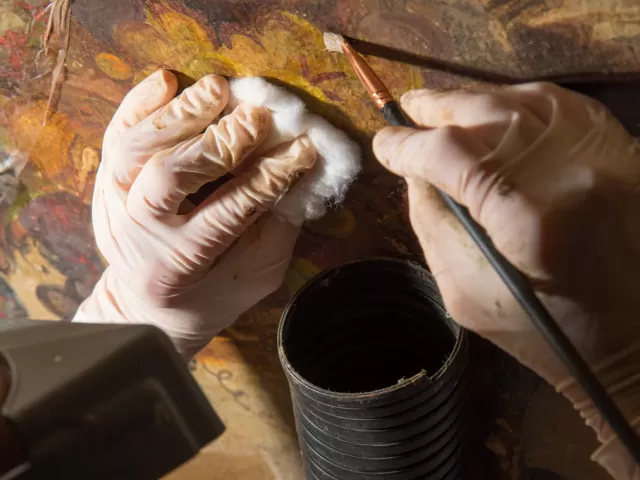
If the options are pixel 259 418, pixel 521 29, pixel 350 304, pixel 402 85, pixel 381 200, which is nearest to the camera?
pixel 521 29

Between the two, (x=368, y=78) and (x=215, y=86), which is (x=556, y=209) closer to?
(x=368, y=78)

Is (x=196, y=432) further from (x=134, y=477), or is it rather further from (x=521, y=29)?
(x=521, y=29)

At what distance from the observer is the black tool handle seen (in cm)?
51

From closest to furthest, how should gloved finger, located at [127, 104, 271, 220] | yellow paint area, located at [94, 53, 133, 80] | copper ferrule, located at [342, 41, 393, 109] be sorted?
copper ferrule, located at [342, 41, 393, 109] < gloved finger, located at [127, 104, 271, 220] < yellow paint area, located at [94, 53, 133, 80]

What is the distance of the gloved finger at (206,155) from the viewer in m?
0.84

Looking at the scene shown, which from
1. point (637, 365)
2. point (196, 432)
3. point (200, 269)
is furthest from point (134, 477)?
point (637, 365)

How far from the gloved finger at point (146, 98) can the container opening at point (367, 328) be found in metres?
0.43

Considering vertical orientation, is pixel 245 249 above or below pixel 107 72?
below

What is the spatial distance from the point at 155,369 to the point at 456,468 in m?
0.67

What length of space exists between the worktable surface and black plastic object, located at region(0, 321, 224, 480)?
0.48 meters

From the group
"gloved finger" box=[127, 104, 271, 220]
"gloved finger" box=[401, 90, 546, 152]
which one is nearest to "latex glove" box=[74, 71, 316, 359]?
"gloved finger" box=[127, 104, 271, 220]

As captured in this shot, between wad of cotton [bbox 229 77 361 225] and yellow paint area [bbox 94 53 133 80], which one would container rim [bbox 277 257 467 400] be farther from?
yellow paint area [bbox 94 53 133 80]

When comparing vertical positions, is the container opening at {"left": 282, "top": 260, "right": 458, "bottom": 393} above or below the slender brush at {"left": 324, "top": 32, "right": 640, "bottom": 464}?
below

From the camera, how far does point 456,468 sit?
0.98 m
